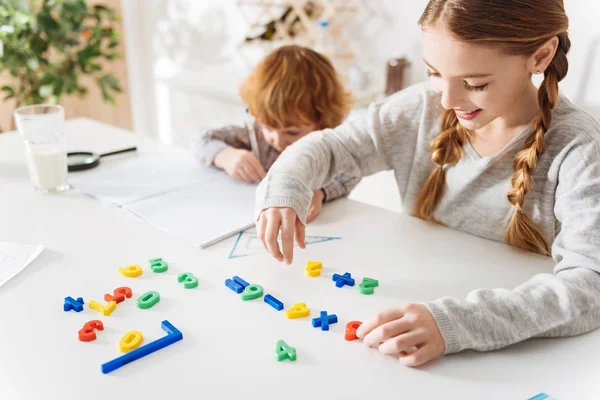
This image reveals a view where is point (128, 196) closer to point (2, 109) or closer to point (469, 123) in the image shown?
point (469, 123)

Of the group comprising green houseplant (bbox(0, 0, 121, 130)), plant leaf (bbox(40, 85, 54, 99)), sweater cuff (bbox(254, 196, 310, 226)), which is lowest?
plant leaf (bbox(40, 85, 54, 99))

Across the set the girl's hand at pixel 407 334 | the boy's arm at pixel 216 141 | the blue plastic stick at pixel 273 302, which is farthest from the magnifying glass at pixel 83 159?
the girl's hand at pixel 407 334

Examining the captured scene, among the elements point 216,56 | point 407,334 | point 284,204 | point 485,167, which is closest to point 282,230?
point 284,204

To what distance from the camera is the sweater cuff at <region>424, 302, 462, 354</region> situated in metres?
0.69

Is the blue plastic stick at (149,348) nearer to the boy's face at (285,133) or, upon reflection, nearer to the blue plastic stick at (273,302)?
the blue plastic stick at (273,302)

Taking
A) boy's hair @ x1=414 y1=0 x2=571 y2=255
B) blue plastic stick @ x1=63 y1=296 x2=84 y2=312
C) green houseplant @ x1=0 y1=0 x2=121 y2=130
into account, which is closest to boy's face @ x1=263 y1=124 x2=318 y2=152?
boy's hair @ x1=414 y1=0 x2=571 y2=255

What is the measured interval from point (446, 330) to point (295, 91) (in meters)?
0.75

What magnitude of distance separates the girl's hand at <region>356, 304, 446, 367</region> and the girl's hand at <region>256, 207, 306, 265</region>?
7.6 inches

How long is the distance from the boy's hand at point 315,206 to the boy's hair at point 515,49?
183 mm

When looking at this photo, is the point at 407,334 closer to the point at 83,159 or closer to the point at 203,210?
the point at 203,210

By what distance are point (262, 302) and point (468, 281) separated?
293 mm

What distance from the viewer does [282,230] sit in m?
0.88

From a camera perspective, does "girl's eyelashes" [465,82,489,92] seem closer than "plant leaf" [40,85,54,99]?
Yes

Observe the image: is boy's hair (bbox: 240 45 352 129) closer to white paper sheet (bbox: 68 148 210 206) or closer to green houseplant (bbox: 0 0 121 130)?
white paper sheet (bbox: 68 148 210 206)
